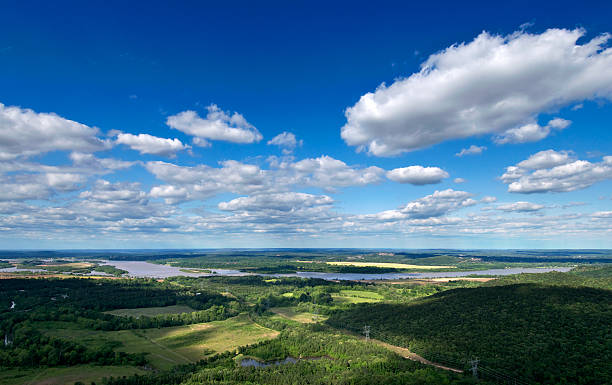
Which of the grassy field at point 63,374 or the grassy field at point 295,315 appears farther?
the grassy field at point 295,315

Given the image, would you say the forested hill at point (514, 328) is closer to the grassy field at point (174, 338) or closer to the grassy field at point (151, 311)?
the grassy field at point (174, 338)

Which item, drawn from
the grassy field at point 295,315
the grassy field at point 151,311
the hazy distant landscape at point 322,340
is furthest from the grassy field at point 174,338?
the grassy field at point 151,311

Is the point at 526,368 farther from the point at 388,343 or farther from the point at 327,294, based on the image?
the point at 327,294

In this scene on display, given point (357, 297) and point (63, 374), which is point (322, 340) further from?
point (357, 297)

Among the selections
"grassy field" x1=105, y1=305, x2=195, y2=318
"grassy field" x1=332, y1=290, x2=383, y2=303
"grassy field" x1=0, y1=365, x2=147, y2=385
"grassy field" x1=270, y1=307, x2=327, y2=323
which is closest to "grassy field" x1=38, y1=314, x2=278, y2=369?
"grassy field" x1=0, y1=365, x2=147, y2=385

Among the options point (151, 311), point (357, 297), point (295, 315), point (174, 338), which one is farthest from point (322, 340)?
point (151, 311)

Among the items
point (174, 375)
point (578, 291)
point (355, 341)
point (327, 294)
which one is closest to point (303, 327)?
point (355, 341)
